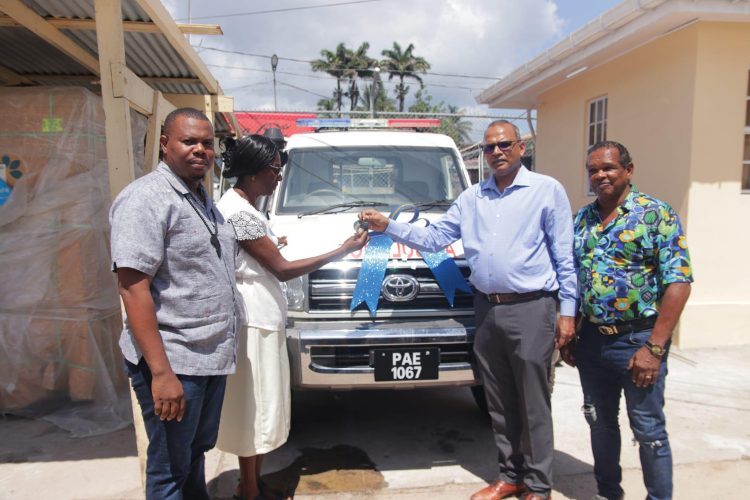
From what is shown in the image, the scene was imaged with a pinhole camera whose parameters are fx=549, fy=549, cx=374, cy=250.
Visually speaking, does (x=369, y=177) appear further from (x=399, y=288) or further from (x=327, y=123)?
(x=399, y=288)

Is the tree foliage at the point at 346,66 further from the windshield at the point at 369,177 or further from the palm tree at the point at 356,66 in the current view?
the windshield at the point at 369,177

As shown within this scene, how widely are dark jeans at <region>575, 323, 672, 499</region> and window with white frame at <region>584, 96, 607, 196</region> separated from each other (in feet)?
17.7

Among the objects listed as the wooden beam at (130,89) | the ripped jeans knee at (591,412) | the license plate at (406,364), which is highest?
the wooden beam at (130,89)

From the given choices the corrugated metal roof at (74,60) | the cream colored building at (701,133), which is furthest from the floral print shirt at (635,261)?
the cream colored building at (701,133)

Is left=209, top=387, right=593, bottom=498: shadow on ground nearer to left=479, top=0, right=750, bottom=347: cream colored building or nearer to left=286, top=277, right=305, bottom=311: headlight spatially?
left=286, top=277, right=305, bottom=311: headlight

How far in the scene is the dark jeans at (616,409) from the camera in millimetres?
2473

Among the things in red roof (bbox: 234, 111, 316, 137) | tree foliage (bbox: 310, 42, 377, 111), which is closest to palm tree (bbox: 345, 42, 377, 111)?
tree foliage (bbox: 310, 42, 377, 111)

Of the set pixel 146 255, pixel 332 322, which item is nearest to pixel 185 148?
pixel 146 255

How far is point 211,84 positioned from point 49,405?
300 cm

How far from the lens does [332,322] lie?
10.4 feet

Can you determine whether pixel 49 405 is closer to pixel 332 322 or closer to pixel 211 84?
pixel 332 322

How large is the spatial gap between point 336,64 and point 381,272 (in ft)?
137

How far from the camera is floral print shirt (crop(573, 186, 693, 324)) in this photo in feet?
7.84

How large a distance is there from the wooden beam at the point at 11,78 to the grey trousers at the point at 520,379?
15.7 ft
